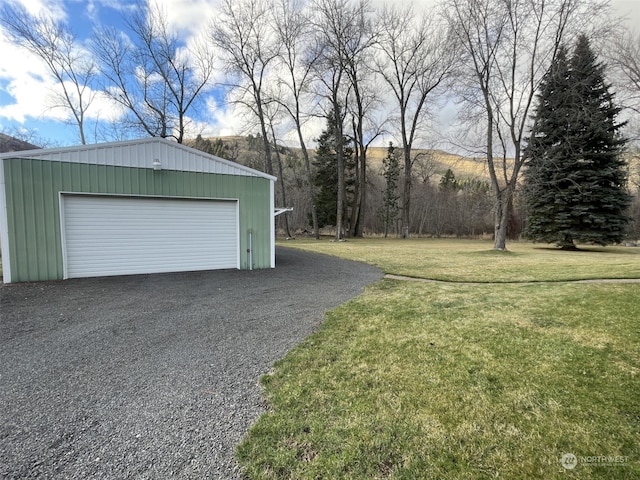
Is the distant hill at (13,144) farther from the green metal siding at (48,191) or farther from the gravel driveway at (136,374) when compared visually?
the gravel driveway at (136,374)

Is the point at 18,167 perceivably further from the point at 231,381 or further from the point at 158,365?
the point at 231,381

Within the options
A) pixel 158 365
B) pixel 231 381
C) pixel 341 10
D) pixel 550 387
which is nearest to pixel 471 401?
pixel 550 387

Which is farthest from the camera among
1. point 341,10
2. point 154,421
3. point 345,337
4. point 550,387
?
point 341,10

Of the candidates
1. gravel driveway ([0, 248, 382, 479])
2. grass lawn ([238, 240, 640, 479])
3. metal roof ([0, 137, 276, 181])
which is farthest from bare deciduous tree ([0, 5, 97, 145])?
grass lawn ([238, 240, 640, 479])

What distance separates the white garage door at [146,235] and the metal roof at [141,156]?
2.62 feet

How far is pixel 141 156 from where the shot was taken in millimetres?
7402

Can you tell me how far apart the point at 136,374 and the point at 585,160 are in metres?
21.5

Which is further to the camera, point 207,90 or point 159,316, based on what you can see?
point 207,90

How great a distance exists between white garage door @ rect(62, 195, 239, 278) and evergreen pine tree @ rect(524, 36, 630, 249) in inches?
581

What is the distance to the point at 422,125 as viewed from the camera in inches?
989

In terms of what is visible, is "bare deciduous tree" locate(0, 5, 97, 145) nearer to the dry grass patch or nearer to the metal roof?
the metal roof

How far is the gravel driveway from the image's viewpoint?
1.79 metres

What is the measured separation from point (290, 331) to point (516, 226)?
29.2 meters

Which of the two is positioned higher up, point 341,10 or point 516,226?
point 341,10
